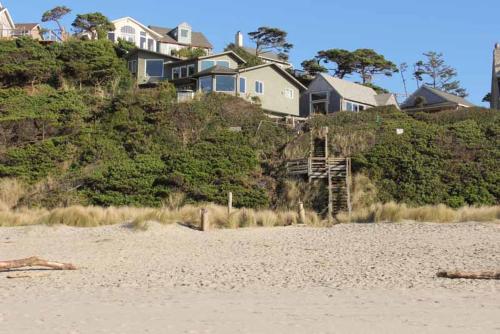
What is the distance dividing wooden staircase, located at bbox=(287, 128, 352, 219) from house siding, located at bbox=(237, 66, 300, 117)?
15438mm

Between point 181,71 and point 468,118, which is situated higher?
point 181,71

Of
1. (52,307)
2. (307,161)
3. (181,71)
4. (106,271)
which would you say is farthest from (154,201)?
(181,71)

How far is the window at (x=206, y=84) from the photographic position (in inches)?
1653

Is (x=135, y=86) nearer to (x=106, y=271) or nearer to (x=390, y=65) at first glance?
(x=106, y=271)

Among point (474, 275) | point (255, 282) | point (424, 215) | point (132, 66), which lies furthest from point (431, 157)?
point (132, 66)

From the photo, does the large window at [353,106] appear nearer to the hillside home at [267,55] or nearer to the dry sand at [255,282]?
the hillside home at [267,55]

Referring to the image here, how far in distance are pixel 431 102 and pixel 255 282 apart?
1490 inches

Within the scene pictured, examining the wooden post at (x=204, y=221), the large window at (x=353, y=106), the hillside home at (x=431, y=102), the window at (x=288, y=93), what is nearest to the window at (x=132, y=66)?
the window at (x=288, y=93)

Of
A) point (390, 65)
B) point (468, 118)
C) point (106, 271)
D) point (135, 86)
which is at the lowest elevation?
point (106, 271)

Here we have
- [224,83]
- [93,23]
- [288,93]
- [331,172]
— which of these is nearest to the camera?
[331,172]

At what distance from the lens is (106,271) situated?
14102 mm

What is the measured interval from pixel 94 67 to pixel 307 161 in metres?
22.9

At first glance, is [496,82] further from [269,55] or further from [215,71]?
[269,55]

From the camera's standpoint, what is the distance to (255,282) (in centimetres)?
1212
